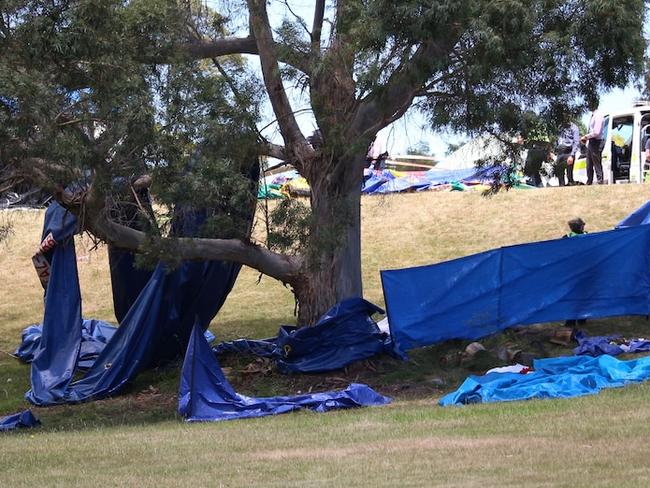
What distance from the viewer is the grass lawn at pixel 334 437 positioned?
27.6ft

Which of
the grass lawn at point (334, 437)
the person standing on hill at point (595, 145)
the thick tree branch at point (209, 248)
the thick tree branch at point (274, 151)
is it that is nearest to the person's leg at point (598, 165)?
the person standing on hill at point (595, 145)

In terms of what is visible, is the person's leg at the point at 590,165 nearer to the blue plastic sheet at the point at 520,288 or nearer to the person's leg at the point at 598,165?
the person's leg at the point at 598,165

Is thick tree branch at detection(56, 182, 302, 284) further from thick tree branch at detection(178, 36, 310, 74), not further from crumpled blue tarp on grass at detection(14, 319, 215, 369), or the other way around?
crumpled blue tarp on grass at detection(14, 319, 215, 369)

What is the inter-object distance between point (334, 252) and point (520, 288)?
286 cm

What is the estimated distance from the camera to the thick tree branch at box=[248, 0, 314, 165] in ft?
52.3

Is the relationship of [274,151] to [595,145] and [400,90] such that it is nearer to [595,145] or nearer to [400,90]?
[400,90]

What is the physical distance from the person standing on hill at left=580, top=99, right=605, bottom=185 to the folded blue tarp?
1095cm

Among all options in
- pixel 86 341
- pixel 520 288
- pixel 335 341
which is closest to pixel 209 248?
pixel 335 341

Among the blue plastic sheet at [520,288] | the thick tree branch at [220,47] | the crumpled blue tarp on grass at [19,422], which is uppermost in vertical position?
the thick tree branch at [220,47]

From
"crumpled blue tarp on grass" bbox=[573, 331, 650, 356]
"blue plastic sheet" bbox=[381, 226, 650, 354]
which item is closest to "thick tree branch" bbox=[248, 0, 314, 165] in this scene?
"blue plastic sheet" bbox=[381, 226, 650, 354]

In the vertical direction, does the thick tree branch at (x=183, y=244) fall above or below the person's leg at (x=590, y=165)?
below

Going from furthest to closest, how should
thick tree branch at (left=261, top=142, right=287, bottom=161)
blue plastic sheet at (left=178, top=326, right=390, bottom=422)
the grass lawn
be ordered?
thick tree branch at (left=261, top=142, right=287, bottom=161) → blue plastic sheet at (left=178, top=326, right=390, bottom=422) → the grass lawn

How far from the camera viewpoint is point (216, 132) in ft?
44.9

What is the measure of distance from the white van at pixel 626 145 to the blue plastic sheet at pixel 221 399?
14828 millimetres
